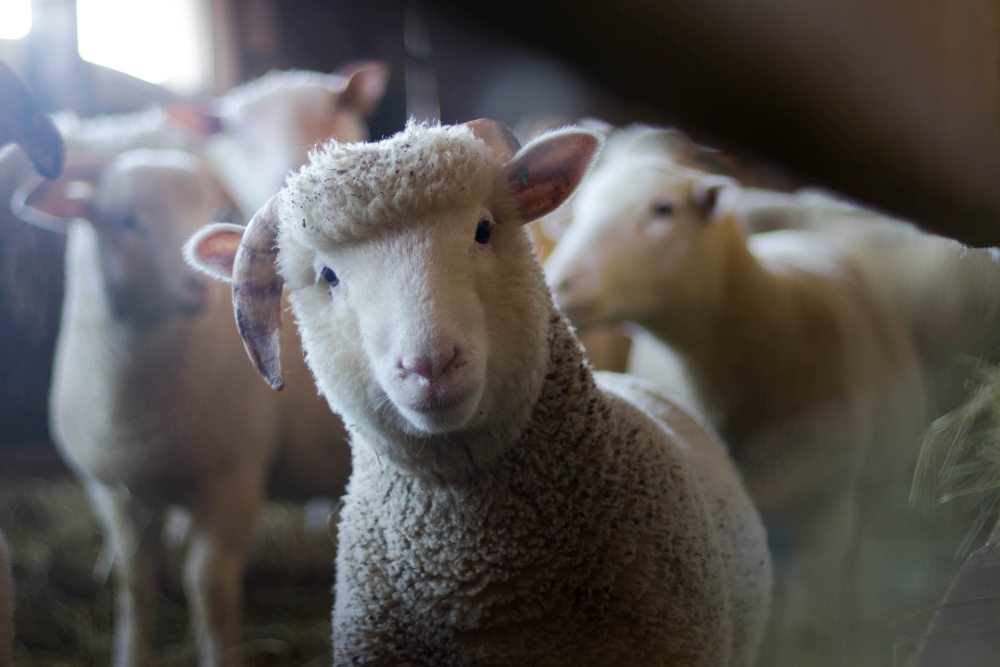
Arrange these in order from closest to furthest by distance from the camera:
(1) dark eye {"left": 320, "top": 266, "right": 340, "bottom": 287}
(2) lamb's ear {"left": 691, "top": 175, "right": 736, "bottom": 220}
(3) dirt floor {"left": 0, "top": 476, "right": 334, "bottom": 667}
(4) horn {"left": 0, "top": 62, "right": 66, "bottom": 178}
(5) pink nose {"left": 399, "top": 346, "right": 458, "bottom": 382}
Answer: (5) pink nose {"left": 399, "top": 346, "right": 458, "bottom": 382}
(1) dark eye {"left": 320, "top": 266, "right": 340, "bottom": 287}
(4) horn {"left": 0, "top": 62, "right": 66, "bottom": 178}
(3) dirt floor {"left": 0, "top": 476, "right": 334, "bottom": 667}
(2) lamb's ear {"left": 691, "top": 175, "right": 736, "bottom": 220}

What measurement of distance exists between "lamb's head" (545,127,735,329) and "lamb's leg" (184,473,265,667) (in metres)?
0.57

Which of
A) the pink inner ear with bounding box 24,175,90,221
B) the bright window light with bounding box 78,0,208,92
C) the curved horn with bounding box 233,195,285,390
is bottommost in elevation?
the curved horn with bounding box 233,195,285,390

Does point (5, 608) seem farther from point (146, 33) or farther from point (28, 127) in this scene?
point (146, 33)

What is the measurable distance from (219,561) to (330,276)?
0.55m

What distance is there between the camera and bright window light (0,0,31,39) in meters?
1.02

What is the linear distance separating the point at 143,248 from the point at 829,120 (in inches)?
34.7

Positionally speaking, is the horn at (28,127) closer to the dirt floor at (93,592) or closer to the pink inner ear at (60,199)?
the pink inner ear at (60,199)

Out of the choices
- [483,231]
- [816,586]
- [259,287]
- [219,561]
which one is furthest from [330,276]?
[816,586]

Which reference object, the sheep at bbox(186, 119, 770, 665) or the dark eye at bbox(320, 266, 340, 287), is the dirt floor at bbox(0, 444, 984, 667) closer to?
the sheep at bbox(186, 119, 770, 665)

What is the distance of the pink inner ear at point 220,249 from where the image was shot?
0.94 meters

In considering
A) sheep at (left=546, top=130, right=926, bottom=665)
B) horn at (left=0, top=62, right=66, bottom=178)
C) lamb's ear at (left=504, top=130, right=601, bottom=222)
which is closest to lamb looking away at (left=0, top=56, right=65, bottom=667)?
horn at (left=0, top=62, right=66, bottom=178)

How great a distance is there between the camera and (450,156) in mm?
910

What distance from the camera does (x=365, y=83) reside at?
1.09 m

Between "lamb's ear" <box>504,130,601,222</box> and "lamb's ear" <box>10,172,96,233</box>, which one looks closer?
→ "lamb's ear" <box>504,130,601,222</box>
